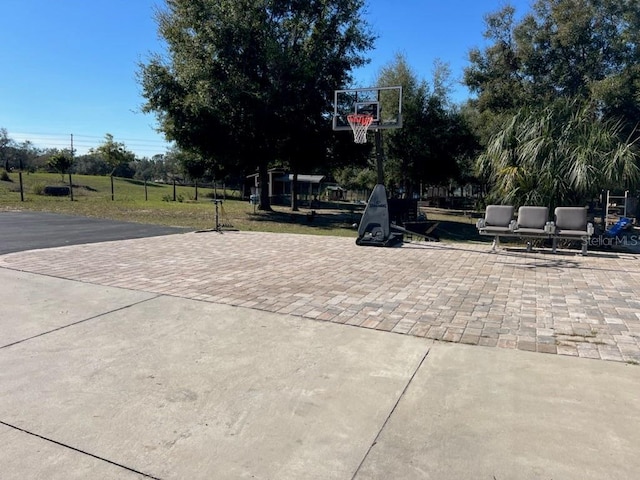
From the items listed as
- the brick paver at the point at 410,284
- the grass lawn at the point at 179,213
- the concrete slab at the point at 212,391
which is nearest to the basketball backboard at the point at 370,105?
the brick paver at the point at 410,284

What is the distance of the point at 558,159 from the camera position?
11.6 m

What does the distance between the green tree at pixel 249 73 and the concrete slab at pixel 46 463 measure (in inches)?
704

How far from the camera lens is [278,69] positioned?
19.5 metres

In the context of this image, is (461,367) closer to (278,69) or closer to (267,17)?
(278,69)

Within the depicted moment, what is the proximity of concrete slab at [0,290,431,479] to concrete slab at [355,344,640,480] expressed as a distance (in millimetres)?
200

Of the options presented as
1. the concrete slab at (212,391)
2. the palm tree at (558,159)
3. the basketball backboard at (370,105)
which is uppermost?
the basketball backboard at (370,105)

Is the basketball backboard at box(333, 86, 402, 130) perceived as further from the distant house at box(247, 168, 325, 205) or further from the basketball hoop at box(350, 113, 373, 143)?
the distant house at box(247, 168, 325, 205)

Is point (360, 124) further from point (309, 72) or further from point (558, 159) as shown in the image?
point (309, 72)

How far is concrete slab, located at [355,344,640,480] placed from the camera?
7.83ft

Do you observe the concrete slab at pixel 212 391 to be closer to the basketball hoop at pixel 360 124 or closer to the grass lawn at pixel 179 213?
the basketball hoop at pixel 360 124

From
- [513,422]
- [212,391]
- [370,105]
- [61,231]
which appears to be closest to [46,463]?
[212,391]

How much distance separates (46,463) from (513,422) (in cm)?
273

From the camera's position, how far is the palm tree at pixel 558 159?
35.8ft

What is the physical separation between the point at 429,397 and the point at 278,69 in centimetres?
1859
